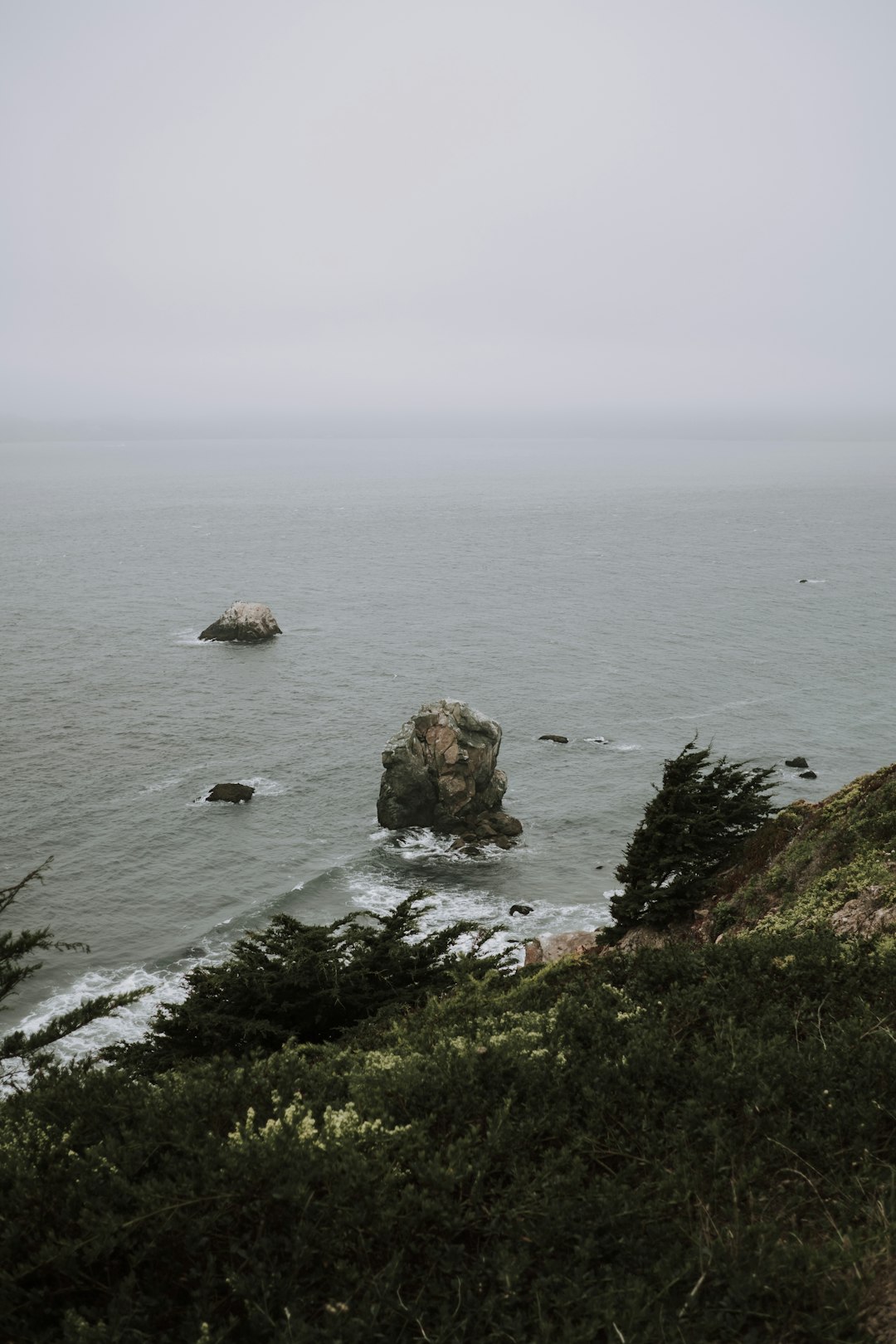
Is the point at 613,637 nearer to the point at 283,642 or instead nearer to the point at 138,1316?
the point at 283,642

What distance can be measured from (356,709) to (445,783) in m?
18.4

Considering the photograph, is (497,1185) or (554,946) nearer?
(497,1185)

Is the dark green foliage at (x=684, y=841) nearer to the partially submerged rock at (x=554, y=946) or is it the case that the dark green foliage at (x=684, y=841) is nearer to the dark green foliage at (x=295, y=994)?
the partially submerged rock at (x=554, y=946)

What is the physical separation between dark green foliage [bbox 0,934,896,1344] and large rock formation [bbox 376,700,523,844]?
1555 inches

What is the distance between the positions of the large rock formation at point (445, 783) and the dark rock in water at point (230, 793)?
7.71m

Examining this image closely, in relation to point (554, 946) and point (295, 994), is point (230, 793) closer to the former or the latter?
point (554, 946)

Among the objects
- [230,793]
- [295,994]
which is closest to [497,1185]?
[295,994]

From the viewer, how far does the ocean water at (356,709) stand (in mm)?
43156

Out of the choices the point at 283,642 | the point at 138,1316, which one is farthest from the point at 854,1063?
the point at 283,642

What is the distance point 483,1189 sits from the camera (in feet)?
24.9

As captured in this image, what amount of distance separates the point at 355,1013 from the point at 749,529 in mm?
154895

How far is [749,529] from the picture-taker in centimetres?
15925

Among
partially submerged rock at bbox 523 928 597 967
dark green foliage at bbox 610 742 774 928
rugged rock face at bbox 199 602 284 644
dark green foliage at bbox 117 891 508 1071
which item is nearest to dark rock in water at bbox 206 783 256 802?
partially submerged rock at bbox 523 928 597 967

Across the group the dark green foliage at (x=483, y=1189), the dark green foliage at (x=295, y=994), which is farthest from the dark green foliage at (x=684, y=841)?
the dark green foliage at (x=483, y=1189)
